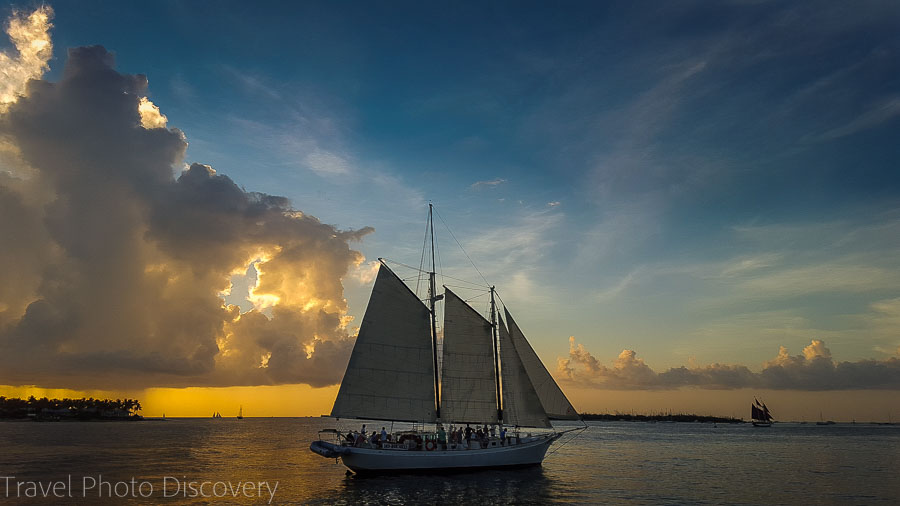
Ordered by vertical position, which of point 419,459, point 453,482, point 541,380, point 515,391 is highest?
point 541,380

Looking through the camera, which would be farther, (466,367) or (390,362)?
(466,367)

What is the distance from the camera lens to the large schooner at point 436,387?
52.7 metres

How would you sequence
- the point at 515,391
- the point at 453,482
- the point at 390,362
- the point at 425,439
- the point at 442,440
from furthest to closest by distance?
1. the point at 515,391
2. the point at 442,440
3. the point at 425,439
4. the point at 390,362
5. the point at 453,482

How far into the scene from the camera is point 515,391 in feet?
191

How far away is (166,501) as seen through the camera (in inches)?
1662

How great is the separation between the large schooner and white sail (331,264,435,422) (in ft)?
0.31

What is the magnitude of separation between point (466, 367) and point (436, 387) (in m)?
3.60

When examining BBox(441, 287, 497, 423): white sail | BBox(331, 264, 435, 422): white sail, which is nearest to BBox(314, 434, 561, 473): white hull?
BBox(331, 264, 435, 422): white sail

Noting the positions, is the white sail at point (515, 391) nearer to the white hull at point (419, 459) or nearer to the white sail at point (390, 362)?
the white hull at point (419, 459)

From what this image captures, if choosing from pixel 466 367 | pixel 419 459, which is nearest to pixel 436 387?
pixel 466 367

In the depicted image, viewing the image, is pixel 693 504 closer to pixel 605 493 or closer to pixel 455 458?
pixel 605 493

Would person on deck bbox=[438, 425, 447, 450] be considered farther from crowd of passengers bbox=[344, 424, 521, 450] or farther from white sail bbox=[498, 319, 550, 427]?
white sail bbox=[498, 319, 550, 427]

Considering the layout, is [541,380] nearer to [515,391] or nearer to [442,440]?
[515,391]

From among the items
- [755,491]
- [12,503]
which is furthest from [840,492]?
[12,503]
